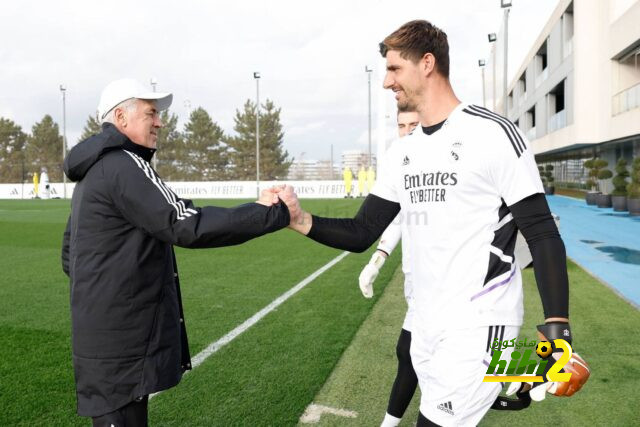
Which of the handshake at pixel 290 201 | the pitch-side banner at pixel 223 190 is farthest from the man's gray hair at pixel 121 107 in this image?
the pitch-side banner at pixel 223 190

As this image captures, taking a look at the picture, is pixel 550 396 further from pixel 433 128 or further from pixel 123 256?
pixel 123 256

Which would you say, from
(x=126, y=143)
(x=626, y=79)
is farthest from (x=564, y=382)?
(x=626, y=79)

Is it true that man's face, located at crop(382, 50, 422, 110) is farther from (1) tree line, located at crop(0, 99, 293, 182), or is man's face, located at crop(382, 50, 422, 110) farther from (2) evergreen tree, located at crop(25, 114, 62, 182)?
(2) evergreen tree, located at crop(25, 114, 62, 182)

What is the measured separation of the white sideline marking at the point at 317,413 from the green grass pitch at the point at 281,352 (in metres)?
0.06

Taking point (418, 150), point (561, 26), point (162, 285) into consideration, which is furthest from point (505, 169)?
point (561, 26)

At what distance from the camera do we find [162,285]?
7.70 feet

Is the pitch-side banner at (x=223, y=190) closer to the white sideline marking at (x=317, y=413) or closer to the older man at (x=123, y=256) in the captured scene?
the white sideline marking at (x=317, y=413)

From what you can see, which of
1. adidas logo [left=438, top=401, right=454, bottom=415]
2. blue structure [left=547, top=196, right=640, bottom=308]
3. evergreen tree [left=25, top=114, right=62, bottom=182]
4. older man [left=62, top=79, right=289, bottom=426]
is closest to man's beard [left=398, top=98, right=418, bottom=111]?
older man [left=62, top=79, right=289, bottom=426]

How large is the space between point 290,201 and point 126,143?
73cm

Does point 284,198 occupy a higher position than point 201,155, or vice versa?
point 201,155

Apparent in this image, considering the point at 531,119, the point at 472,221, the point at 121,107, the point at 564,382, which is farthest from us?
the point at 531,119

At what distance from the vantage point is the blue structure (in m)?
8.30

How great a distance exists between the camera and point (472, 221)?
2.10 meters

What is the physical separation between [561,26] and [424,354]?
34.2 m
